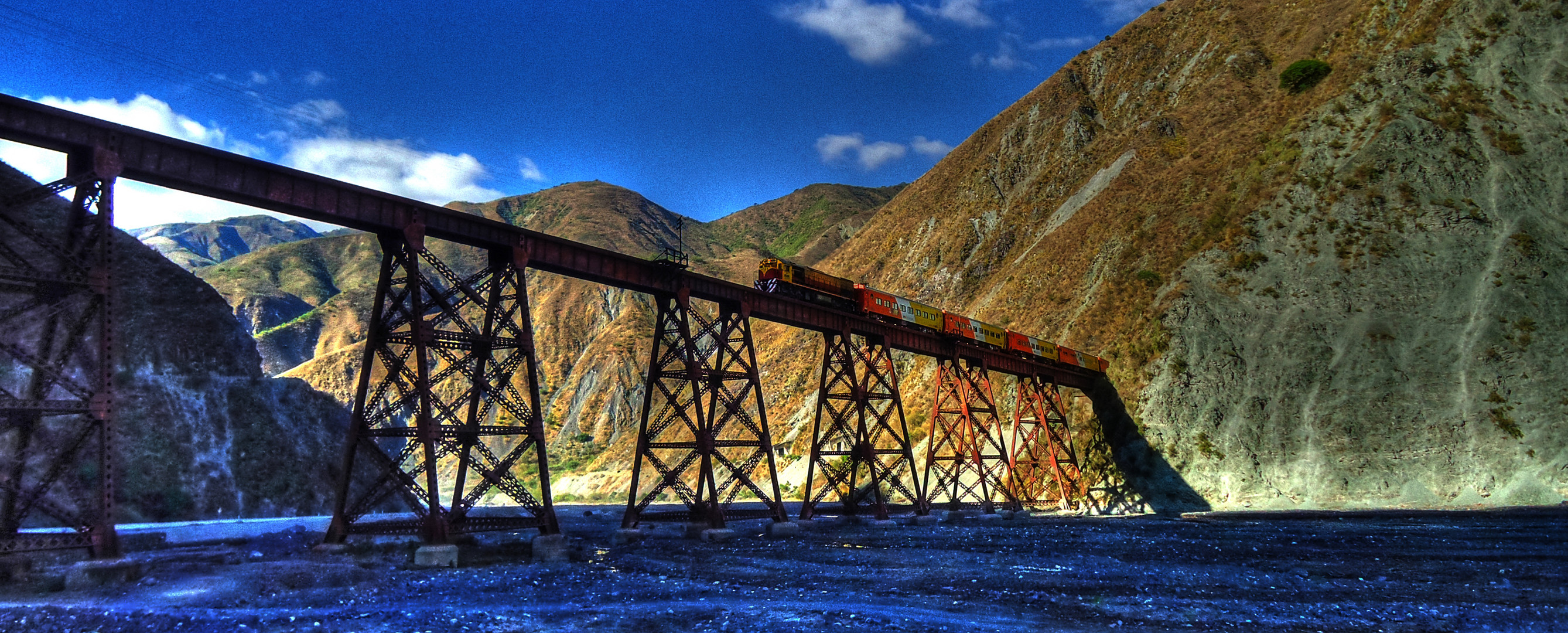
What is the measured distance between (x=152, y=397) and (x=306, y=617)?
47.3 m

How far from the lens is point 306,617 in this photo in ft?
49.4

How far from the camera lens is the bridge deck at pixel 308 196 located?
58.1 feet

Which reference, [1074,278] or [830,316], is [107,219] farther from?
[1074,278]

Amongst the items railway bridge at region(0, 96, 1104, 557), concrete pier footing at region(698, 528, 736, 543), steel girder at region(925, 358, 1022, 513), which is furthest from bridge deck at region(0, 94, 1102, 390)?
steel girder at region(925, 358, 1022, 513)

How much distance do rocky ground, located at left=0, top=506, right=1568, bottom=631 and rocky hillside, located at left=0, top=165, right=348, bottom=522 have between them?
27555 millimetres

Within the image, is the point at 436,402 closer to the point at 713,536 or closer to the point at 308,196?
the point at 308,196

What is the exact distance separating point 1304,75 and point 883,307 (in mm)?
59292

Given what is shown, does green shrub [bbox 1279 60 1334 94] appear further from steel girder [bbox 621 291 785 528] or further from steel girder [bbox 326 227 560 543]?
steel girder [bbox 326 227 560 543]

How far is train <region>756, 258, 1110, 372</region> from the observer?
38.2m

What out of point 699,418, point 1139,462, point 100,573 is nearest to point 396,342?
point 100,573

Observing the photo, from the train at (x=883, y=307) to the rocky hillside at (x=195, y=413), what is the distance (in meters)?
39.2

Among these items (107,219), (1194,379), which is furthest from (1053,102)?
(107,219)

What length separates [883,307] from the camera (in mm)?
42188

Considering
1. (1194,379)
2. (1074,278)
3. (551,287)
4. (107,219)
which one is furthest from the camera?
(551,287)
